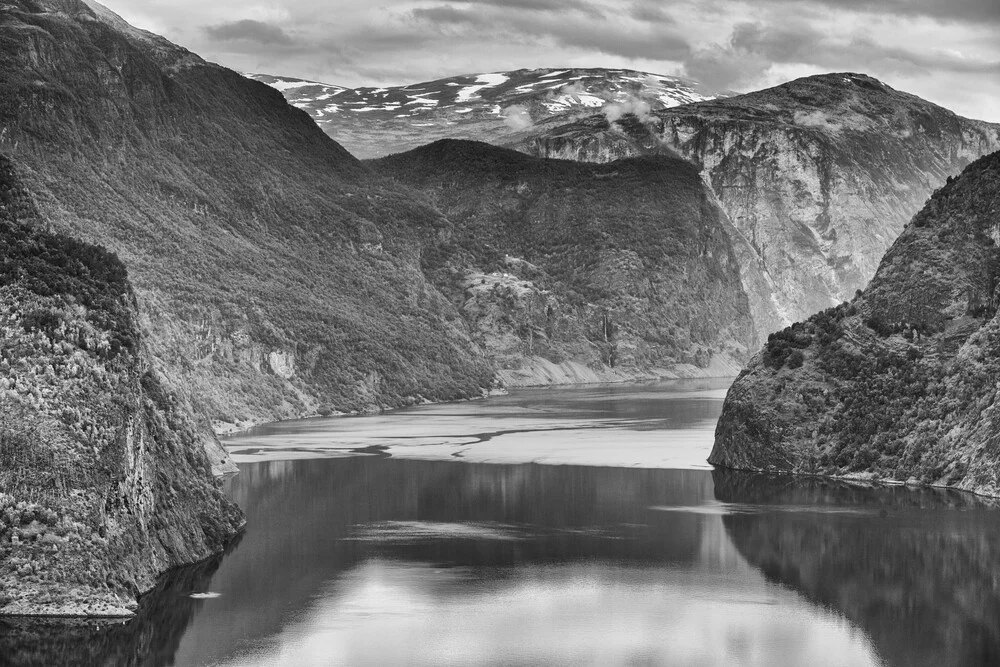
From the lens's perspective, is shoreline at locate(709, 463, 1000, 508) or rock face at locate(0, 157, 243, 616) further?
shoreline at locate(709, 463, 1000, 508)

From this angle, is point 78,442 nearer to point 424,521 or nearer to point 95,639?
point 95,639

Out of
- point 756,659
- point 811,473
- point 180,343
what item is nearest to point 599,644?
point 756,659

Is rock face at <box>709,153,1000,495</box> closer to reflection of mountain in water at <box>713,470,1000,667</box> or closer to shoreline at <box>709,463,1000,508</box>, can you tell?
shoreline at <box>709,463,1000,508</box>

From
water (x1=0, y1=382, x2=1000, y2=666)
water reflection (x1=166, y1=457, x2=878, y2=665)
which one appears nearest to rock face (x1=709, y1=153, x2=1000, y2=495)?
water (x1=0, y1=382, x2=1000, y2=666)

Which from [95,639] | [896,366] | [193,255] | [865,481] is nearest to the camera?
[95,639]

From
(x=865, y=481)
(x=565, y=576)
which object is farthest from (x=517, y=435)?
(x=565, y=576)

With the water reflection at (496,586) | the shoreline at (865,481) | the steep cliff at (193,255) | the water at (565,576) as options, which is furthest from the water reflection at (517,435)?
the water reflection at (496,586)
